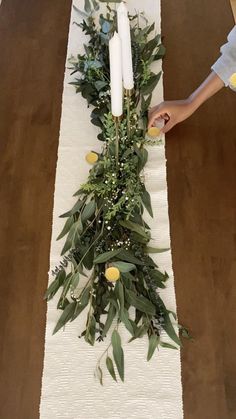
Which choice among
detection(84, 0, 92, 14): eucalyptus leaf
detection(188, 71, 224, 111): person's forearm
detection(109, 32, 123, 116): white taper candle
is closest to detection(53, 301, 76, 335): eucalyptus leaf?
detection(109, 32, 123, 116): white taper candle

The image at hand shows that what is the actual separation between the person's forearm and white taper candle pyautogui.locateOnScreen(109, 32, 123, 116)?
0.99ft

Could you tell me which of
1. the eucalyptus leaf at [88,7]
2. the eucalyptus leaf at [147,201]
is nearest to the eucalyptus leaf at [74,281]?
the eucalyptus leaf at [147,201]

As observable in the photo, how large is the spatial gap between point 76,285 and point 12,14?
0.83 meters

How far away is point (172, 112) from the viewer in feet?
3.32

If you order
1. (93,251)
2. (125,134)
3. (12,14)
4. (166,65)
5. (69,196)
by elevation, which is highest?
(12,14)

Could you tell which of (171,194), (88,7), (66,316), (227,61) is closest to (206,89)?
(227,61)

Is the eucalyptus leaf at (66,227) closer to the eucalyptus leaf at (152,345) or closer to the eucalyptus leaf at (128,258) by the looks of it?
the eucalyptus leaf at (128,258)

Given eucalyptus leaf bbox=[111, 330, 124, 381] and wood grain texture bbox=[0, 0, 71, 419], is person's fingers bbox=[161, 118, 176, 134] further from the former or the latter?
eucalyptus leaf bbox=[111, 330, 124, 381]

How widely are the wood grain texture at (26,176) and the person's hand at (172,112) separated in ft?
0.79

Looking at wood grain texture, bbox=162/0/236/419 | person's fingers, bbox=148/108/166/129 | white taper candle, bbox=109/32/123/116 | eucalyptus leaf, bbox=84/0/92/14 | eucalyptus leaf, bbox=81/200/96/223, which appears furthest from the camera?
eucalyptus leaf, bbox=84/0/92/14

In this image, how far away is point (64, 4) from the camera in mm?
1253

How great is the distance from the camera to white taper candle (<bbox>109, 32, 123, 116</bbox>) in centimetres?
70

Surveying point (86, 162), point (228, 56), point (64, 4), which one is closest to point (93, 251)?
point (86, 162)

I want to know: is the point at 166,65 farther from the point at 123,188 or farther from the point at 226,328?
the point at 226,328
